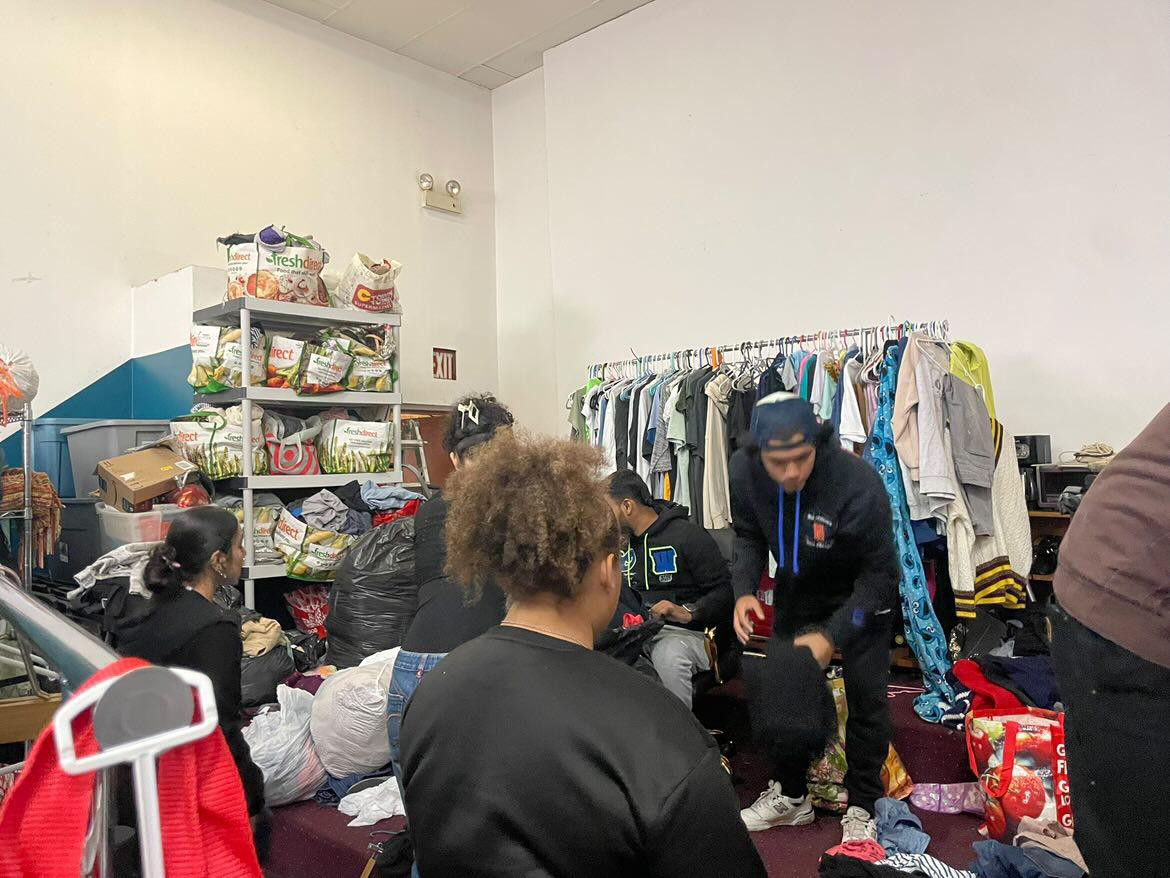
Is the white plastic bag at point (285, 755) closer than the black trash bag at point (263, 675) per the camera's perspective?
Yes

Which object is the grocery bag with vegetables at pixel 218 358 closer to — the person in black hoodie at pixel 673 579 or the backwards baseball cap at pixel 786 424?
the person in black hoodie at pixel 673 579

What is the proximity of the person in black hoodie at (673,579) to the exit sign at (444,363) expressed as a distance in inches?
118

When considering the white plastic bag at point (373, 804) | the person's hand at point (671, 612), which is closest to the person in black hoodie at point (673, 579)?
the person's hand at point (671, 612)

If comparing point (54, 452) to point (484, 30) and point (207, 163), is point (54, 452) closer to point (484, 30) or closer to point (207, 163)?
point (207, 163)

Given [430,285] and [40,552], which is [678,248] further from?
[40,552]

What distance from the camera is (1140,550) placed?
1.36 m

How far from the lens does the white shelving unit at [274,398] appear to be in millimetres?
4348

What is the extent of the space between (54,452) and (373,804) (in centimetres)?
281

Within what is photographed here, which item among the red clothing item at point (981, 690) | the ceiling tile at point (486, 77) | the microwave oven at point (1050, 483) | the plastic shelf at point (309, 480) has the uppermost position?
the ceiling tile at point (486, 77)

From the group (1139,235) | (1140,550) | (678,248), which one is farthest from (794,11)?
(1140,550)

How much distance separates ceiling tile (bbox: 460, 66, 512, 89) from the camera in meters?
6.87

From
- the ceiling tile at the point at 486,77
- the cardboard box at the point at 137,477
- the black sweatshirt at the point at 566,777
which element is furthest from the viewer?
the ceiling tile at the point at 486,77

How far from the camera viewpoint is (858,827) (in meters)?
2.78

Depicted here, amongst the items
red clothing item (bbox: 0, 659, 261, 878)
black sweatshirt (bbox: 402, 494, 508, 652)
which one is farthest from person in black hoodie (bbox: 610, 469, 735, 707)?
red clothing item (bbox: 0, 659, 261, 878)
